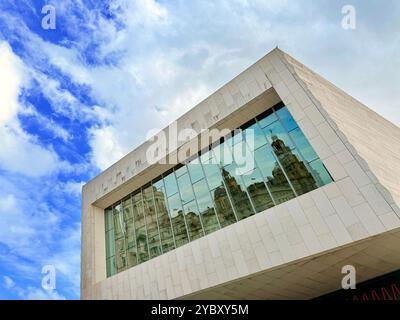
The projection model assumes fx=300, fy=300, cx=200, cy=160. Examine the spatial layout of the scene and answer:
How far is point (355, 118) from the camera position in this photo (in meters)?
14.5

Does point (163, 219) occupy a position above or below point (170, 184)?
below

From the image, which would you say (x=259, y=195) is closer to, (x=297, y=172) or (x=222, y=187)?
(x=297, y=172)

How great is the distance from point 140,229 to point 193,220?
4.27 meters

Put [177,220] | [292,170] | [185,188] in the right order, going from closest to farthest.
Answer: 1. [292,170]
2. [177,220]
3. [185,188]

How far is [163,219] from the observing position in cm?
1661

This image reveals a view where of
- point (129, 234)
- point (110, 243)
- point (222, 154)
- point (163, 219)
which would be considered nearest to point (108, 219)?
point (110, 243)

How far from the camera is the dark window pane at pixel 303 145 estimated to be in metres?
12.1

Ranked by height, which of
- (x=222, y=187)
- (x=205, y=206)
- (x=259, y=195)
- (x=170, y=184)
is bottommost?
(x=259, y=195)

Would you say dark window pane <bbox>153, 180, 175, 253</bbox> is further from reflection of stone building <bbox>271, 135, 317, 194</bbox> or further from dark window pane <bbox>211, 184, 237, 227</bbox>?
reflection of stone building <bbox>271, 135, 317, 194</bbox>

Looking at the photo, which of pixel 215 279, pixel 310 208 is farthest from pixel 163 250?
pixel 310 208

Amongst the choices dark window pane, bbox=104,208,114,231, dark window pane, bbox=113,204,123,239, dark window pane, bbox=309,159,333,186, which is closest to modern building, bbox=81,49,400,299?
dark window pane, bbox=309,159,333,186

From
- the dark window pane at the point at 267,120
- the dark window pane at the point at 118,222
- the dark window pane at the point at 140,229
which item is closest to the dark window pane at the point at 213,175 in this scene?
the dark window pane at the point at 267,120
